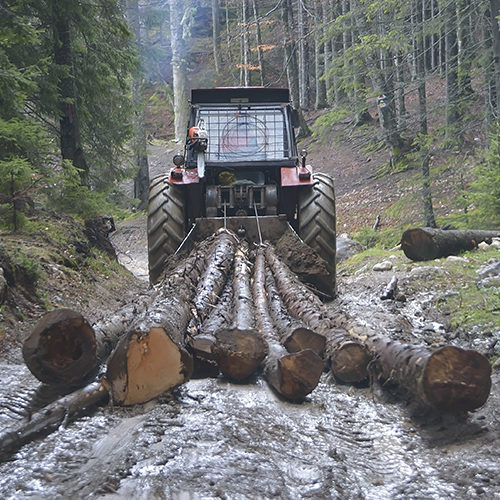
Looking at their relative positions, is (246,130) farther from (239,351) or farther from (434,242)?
(239,351)

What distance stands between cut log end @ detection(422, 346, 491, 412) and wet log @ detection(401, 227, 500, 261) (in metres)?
6.28

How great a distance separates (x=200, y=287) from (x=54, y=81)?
18.8 feet

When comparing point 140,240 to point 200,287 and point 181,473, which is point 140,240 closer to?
point 200,287

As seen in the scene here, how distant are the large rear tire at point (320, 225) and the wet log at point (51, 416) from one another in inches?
176

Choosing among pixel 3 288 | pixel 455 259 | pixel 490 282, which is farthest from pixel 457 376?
pixel 455 259

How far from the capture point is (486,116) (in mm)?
11453

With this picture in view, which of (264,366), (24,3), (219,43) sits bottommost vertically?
(264,366)

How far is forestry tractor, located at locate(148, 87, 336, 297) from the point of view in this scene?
7473 mm

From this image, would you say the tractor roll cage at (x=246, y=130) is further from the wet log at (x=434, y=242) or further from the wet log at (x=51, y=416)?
the wet log at (x=51, y=416)

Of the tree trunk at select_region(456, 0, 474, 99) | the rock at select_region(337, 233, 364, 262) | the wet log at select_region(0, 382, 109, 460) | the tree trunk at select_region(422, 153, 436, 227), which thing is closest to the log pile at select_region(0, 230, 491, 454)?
the wet log at select_region(0, 382, 109, 460)

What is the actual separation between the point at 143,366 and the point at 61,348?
598 mm

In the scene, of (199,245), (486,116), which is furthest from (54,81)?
(486,116)

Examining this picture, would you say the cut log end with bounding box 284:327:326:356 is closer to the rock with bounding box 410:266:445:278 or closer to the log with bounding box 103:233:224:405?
the log with bounding box 103:233:224:405

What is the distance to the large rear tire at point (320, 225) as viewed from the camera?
737 centimetres
